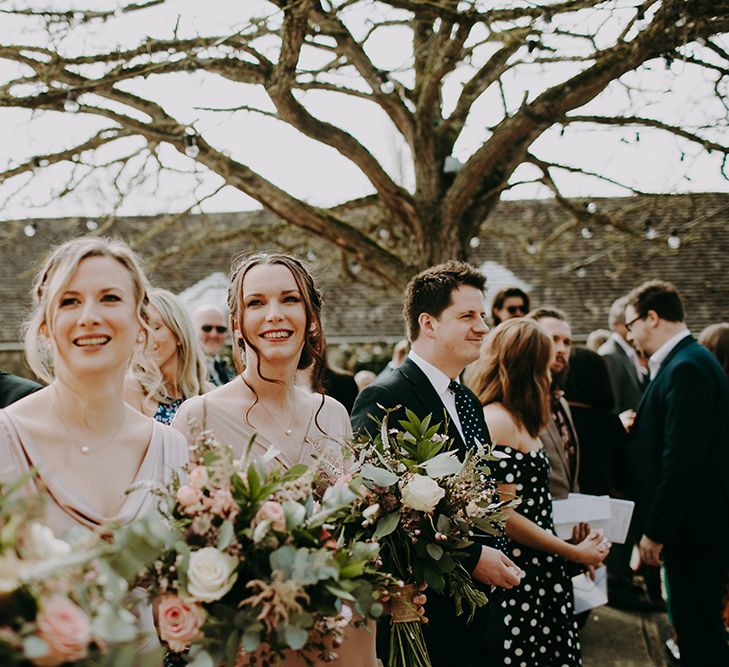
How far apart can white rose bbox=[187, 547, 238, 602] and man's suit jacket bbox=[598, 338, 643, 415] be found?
624cm

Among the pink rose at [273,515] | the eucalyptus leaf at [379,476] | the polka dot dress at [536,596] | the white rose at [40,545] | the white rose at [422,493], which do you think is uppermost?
the white rose at [40,545]

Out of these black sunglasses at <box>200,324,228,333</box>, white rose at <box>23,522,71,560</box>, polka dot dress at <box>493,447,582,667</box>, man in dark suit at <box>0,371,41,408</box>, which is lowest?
polka dot dress at <box>493,447,582,667</box>

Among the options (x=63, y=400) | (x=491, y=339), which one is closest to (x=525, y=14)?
(x=491, y=339)

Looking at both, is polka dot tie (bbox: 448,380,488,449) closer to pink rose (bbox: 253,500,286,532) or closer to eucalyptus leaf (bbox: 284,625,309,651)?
pink rose (bbox: 253,500,286,532)

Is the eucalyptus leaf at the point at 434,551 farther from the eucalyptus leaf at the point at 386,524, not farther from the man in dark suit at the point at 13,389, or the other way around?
the man in dark suit at the point at 13,389

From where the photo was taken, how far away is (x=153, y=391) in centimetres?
426

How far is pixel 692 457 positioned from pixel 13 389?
12.7 ft

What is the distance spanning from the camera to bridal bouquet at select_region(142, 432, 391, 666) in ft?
6.32

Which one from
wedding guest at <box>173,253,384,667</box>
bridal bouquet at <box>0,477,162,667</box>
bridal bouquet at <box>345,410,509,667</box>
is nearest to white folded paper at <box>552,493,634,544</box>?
bridal bouquet at <box>345,410,509,667</box>

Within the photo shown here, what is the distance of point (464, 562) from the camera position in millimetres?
3244

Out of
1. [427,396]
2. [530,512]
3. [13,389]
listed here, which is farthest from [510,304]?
[13,389]

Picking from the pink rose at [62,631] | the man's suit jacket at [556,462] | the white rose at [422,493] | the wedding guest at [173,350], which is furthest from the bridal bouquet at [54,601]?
the man's suit jacket at [556,462]

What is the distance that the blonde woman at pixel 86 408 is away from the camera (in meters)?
2.28

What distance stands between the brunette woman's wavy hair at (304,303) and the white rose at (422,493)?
75cm
